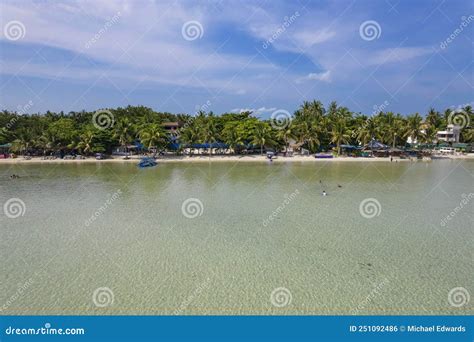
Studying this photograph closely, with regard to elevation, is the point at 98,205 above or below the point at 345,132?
below

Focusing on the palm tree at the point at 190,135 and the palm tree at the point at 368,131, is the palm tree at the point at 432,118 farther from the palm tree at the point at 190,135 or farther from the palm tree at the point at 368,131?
the palm tree at the point at 190,135

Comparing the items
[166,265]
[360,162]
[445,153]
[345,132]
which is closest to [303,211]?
[166,265]

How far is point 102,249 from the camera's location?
1404 centimetres

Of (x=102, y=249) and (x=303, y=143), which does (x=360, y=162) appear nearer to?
(x=303, y=143)

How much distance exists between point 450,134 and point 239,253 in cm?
7472

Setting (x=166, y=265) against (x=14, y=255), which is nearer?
(x=166, y=265)

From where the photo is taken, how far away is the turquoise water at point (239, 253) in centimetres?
991

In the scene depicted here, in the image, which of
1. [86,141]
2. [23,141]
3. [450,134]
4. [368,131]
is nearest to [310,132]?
[368,131]

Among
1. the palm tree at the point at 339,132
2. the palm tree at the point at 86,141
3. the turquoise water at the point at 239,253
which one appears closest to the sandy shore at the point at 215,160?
the palm tree at the point at 86,141

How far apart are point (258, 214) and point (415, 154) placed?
149 ft

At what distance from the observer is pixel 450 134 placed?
231 ft

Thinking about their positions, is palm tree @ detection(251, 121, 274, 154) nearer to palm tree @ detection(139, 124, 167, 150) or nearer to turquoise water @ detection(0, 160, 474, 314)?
palm tree @ detection(139, 124, 167, 150)

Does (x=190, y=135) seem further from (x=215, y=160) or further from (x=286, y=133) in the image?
(x=286, y=133)

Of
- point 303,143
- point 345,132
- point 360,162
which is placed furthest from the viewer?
point 303,143
